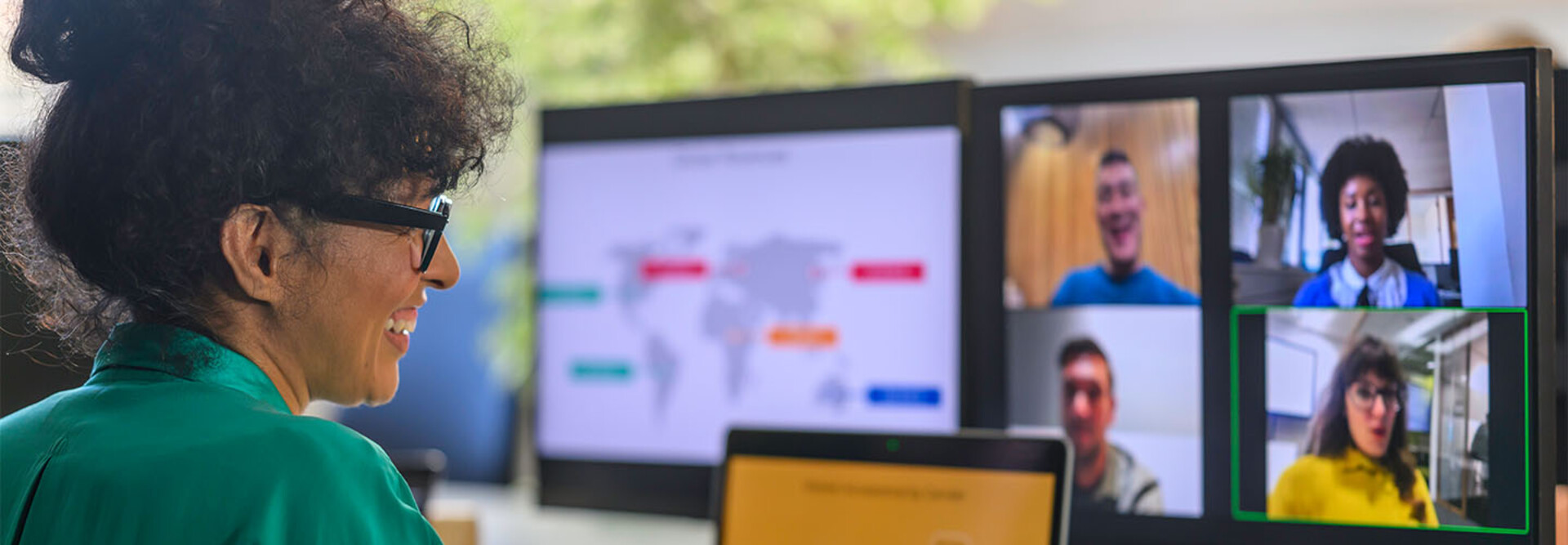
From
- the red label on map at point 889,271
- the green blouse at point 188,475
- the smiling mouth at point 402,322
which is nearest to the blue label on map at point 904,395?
the red label on map at point 889,271

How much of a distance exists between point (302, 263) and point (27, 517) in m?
0.19

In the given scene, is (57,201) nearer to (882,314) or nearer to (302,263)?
(302,263)

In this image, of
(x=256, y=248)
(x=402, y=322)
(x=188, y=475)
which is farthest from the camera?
(x=402, y=322)

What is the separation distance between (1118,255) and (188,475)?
0.74 meters

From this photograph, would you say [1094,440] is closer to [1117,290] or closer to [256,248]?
[1117,290]

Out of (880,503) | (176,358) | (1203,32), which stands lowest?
(880,503)

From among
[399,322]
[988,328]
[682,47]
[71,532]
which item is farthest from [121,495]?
[682,47]

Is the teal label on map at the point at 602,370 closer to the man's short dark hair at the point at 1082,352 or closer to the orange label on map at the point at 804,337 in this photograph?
the orange label on map at the point at 804,337

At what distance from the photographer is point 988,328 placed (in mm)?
1129

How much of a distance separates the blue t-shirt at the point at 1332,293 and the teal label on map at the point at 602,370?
0.69m

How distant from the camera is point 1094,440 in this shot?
1079mm

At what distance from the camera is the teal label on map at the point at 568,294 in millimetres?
1373

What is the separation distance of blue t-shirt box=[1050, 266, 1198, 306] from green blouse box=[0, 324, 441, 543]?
61 cm

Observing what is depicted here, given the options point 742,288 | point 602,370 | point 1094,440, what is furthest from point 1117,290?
point 602,370
